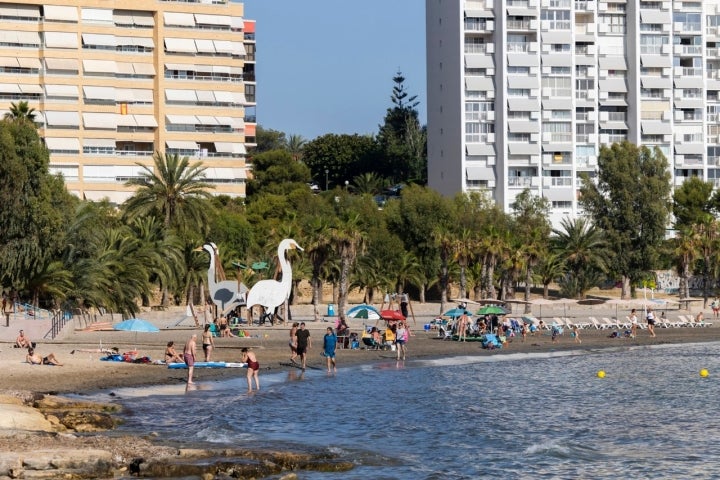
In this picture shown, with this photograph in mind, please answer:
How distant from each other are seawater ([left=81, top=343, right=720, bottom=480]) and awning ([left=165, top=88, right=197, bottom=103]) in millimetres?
62672

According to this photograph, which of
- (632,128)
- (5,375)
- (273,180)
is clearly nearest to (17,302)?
(5,375)

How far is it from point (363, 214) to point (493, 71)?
92.4 feet

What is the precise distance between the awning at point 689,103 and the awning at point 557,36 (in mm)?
13026

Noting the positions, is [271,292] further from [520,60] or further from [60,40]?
[520,60]

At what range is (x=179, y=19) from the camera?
10450 cm

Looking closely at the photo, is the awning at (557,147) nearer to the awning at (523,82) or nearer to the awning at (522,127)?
the awning at (522,127)

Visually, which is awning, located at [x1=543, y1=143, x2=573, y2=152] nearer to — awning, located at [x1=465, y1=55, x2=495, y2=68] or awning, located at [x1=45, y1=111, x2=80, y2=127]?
awning, located at [x1=465, y1=55, x2=495, y2=68]

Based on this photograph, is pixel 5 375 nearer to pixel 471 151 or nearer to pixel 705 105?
pixel 471 151

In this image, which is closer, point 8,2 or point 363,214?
point 363,214

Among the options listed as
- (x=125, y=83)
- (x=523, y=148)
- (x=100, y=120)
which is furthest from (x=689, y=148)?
(x=100, y=120)

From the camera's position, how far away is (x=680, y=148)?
380ft

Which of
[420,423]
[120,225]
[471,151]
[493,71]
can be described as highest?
[493,71]

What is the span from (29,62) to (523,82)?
149ft

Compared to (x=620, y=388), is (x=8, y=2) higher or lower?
higher
